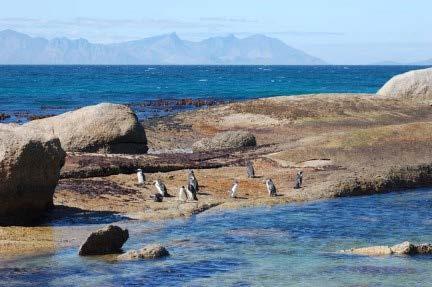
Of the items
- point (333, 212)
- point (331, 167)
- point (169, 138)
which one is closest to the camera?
point (333, 212)

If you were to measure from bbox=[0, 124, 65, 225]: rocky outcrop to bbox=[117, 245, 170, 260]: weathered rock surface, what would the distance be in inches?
140

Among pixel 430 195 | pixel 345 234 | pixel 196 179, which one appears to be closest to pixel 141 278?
pixel 345 234

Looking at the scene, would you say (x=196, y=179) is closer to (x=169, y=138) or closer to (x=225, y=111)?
(x=169, y=138)

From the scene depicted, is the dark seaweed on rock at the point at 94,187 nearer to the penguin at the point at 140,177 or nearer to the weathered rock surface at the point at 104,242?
the penguin at the point at 140,177

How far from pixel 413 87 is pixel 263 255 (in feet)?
134

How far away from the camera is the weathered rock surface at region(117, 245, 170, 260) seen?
16953mm

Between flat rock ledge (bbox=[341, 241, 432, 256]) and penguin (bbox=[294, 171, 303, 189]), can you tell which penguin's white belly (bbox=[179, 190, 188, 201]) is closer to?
penguin (bbox=[294, 171, 303, 189])

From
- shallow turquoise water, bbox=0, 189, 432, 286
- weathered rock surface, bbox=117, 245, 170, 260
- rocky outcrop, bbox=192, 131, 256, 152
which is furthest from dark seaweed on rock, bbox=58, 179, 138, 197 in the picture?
rocky outcrop, bbox=192, 131, 256, 152

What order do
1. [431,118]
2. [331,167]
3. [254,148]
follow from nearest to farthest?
1. [331,167]
2. [254,148]
3. [431,118]

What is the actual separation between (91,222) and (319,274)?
6.64m

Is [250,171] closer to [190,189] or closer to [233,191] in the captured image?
[233,191]

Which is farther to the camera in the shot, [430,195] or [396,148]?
[396,148]

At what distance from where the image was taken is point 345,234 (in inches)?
793

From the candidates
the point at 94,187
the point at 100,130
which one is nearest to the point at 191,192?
the point at 94,187
